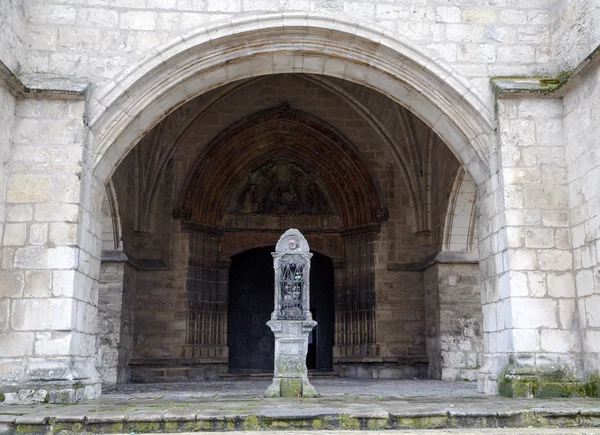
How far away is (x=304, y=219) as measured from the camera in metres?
11.8

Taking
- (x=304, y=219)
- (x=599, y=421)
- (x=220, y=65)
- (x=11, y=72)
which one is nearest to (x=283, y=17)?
(x=220, y=65)

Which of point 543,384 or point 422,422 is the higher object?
point 543,384

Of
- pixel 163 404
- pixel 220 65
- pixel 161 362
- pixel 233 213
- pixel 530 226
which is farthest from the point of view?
pixel 233 213

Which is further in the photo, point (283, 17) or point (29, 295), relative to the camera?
point (283, 17)

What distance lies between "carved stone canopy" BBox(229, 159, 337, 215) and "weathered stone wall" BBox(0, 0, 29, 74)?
6.04 meters

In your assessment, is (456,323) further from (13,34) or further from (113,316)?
(13,34)

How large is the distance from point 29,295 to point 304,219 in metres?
6.73

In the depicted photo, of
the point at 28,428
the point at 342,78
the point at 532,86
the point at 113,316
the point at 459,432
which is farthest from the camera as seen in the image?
the point at 113,316

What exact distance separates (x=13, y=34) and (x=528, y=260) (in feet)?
16.4

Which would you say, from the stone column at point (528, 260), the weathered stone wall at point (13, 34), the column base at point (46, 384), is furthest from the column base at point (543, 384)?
the weathered stone wall at point (13, 34)

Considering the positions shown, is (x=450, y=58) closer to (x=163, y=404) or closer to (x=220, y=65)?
(x=220, y=65)

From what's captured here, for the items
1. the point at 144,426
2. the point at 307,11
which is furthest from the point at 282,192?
the point at 144,426

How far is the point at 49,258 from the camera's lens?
556cm

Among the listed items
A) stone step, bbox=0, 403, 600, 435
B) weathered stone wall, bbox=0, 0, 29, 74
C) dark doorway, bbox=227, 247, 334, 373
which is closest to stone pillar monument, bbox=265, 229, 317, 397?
stone step, bbox=0, 403, 600, 435
